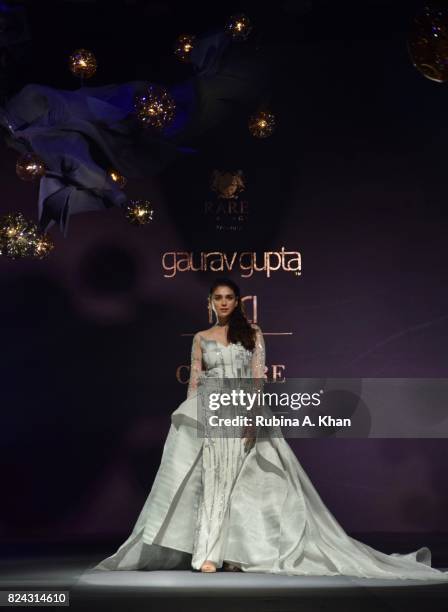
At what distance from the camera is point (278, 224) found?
754 cm

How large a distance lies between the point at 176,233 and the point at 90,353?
116 cm

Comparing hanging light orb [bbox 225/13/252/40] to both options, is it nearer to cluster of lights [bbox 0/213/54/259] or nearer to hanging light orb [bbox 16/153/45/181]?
hanging light orb [bbox 16/153/45/181]

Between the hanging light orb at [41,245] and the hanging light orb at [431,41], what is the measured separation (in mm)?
3276

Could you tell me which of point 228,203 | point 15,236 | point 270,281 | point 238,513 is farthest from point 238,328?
point 228,203

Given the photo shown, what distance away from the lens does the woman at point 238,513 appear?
498 cm

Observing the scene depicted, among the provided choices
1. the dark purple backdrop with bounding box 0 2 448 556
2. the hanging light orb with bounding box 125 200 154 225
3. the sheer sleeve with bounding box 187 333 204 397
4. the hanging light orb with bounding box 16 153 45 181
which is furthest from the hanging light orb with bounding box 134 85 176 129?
the sheer sleeve with bounding box 187 333 204 397

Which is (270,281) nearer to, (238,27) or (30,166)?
(238,27)

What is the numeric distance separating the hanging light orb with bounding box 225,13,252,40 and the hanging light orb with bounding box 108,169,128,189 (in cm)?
137

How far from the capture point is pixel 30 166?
22.2ft

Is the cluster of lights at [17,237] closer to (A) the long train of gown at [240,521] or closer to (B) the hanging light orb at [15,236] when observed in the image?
(B) the hanging light orb at [15,236]

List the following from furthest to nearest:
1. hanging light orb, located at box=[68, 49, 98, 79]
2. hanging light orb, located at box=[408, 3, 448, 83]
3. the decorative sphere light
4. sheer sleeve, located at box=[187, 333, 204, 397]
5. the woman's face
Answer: the decorative sphere light < hanging light orb, located at box=[68, 49, 98, 79] < the woman's face < sheer sleeve, located at box=[187, 333, 204, 397] < hanging light orb, located at box=[408, 3, 448, 83]

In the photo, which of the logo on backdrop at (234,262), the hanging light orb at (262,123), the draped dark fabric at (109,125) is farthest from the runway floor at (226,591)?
the hanging light orb at (262,123)

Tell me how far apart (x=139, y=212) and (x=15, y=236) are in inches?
36.8

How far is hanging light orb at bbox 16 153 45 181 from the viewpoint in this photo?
6770mm
